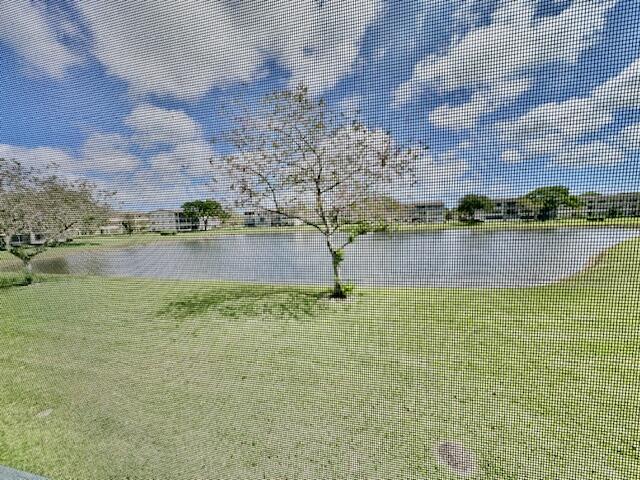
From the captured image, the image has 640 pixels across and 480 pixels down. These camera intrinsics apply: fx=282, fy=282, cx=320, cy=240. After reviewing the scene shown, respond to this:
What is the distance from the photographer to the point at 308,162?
261 cm

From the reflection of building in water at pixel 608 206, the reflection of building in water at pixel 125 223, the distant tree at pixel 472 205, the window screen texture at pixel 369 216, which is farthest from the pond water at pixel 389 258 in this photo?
the reflection of building in water at pixel 125 223

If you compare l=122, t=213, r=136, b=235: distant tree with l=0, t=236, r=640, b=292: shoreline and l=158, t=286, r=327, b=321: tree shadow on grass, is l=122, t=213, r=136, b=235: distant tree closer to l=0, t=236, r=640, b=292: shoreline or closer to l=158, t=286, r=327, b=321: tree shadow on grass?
l=158, t=286, r=327, b=321: tree shadow on grass

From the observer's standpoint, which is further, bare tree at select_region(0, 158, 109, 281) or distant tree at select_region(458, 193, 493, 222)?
bare tree at select_region(0, 158, 109, 281)

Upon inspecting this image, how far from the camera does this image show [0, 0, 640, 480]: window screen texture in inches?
39.9

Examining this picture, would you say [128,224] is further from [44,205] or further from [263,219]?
[44,205]

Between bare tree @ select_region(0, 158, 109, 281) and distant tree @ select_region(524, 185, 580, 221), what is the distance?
2.32 meters

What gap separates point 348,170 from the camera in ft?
8.75

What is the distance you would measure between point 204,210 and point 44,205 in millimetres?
1558

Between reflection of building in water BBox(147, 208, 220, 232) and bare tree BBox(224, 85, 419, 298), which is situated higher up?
bare tree BBox(224, 85, 419, 298)

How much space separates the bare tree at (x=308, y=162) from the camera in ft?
6.45

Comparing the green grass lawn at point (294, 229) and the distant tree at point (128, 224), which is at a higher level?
the distant tree at point (128, 224)

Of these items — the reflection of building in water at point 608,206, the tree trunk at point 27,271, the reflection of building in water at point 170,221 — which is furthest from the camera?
the tree trunk at point 27,271

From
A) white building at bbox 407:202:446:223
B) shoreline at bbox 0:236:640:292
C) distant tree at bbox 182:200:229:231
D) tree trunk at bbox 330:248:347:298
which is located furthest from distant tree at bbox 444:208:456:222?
tree trunk at bbox 330:248:347:298

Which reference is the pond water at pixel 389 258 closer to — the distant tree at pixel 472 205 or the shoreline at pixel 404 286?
the shoreline at pixel 404 286
